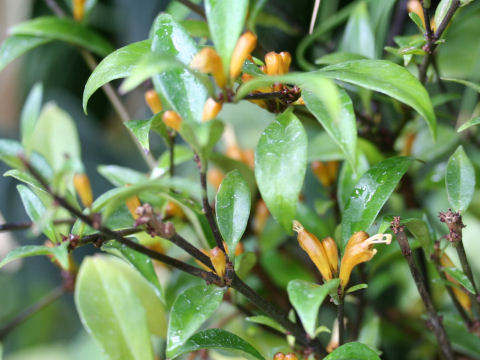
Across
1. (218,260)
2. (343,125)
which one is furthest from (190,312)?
(343,125)

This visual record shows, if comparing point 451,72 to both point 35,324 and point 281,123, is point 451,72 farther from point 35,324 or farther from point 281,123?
point 35,324

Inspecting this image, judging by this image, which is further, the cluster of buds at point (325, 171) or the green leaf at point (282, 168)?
the cluster of buds at point (325, 171)

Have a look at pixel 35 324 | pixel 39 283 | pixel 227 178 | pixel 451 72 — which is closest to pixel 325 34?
pixel 451 72

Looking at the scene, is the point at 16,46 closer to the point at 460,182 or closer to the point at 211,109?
the point at 211,109

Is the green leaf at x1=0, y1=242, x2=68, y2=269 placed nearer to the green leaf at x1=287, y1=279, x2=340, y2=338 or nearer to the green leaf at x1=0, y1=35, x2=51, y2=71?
the green leaf at x1=287, y1=279, x2=340, y2=338

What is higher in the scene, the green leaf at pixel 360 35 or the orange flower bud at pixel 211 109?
the orange flower bud at pixel 211 109

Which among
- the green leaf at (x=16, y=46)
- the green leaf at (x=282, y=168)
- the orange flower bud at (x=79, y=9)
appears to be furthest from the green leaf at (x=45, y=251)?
the orange flower bud at (x=79, y=9)

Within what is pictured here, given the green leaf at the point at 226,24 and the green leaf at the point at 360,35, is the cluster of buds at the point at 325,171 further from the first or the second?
the green leaf at the point at 226,24

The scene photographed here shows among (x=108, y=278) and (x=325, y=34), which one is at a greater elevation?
(x=325, y=34)
